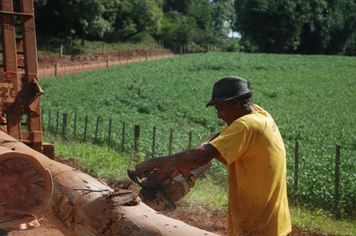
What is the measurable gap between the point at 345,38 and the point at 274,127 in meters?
66.0

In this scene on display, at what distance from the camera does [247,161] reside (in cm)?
294

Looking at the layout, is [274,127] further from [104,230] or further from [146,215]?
[104,230]

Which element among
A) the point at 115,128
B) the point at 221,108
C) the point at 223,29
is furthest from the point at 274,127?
the point at 223,29

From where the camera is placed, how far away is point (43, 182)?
2.93m

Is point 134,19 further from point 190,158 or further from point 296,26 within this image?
point 190,158

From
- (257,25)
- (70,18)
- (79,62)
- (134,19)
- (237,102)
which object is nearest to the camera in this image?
(237,102)

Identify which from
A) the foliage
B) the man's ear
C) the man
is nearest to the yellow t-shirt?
the man

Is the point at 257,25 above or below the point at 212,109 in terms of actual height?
above

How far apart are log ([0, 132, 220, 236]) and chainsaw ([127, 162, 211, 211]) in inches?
13.9

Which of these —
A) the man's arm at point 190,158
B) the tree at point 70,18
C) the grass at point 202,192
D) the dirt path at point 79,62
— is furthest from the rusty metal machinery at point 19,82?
the tree at point 70,18

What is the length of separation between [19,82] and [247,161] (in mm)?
3509

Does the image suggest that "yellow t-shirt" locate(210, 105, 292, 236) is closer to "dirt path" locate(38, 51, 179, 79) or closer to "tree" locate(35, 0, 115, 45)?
"dirt path" locate(38, 51, 179, 79)

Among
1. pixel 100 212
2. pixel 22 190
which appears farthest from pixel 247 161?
pixel 22 190

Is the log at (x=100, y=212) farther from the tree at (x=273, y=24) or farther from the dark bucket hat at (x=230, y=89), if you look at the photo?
the tree at (x=273, y=24)
